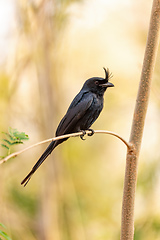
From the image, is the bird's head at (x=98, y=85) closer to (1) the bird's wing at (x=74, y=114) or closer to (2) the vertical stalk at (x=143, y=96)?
(1) the bird's wing at (x=74, y=114)

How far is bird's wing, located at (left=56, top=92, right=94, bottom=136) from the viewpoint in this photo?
10.7ft

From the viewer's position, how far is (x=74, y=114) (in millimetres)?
3324

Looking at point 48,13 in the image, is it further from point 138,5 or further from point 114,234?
point 114,234

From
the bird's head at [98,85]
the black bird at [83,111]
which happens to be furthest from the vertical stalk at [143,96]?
the bird's head at [98,85]

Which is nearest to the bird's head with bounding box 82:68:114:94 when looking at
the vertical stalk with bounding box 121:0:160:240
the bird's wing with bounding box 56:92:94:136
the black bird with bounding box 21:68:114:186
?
the black bird with bounding box 21:68:114:186

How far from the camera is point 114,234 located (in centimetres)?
523

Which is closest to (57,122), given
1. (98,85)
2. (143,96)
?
(98,85)

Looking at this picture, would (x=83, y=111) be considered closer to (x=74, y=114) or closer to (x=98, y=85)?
(x=74, y=114)

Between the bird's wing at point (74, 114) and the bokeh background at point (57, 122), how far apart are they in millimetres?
805

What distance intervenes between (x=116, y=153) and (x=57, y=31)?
9.80 ft

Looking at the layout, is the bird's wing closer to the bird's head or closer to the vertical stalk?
the bird's head

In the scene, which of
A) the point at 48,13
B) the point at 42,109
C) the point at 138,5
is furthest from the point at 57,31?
the point at 138,5

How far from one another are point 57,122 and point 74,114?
297 centimetres

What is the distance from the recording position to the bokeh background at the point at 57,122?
5.05 m
